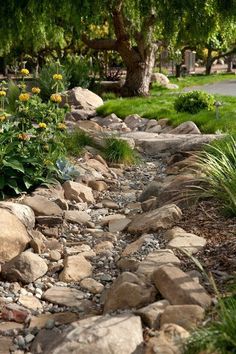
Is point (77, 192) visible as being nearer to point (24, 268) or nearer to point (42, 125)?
point (42, 125)

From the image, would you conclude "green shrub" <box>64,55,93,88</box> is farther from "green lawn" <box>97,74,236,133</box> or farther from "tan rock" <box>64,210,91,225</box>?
"tan rock" <box>64,210,91,225</box>

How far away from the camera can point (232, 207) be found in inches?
167

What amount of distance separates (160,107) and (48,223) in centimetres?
780

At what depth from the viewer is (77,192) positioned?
570cm

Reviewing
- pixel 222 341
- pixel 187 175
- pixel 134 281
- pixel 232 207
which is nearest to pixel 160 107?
pixel 187 175

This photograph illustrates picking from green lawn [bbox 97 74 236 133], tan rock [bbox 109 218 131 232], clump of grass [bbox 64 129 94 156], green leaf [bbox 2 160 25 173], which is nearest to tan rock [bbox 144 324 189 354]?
tan rock [bbox 109 218 131 232]

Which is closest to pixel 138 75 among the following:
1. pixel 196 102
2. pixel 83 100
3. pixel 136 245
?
pixel 83 100

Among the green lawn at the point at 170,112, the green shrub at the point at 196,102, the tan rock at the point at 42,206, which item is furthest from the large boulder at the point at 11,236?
the green shrub at the point at 196,102

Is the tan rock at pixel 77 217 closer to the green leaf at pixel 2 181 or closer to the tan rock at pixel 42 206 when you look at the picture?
the tan rock at pixel 42 206

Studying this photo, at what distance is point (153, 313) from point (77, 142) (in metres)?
5.27

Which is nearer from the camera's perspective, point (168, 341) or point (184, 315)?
point (168, 341)

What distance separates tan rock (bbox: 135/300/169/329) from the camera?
2811 mm

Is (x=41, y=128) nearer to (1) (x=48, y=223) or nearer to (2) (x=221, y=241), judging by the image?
(1) (x=48, y=223)

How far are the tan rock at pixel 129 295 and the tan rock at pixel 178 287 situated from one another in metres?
0.07
